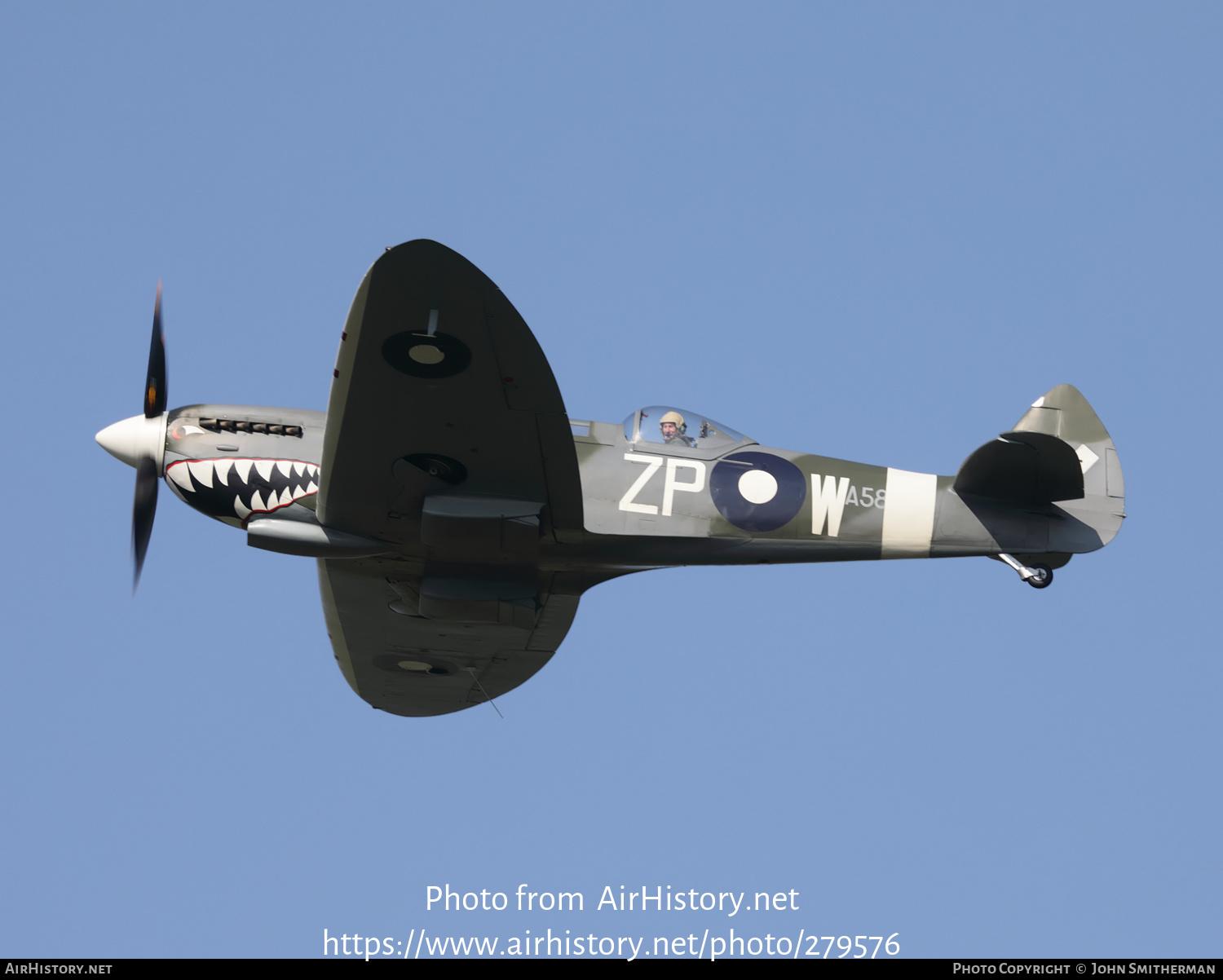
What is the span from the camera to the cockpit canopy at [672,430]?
11.9 m

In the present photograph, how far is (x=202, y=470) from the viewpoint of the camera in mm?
11789

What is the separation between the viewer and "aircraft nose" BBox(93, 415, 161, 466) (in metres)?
12.0

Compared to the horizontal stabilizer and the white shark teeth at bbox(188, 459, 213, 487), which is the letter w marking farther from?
the white shark teeth at bbox(188, 459, 213, 487)

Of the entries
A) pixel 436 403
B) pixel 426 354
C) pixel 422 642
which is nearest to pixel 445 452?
pixel 436 403

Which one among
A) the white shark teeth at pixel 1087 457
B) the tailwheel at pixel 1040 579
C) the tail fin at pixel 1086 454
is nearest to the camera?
the tailwheel at pixel 1040 579

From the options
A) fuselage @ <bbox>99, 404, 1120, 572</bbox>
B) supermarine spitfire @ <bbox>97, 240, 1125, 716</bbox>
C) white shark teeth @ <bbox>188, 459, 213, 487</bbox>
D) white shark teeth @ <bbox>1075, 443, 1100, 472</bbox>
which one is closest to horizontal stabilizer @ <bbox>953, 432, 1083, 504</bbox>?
supermarine spitfire @ <bbox>97, 240, 1125, 716</bbox>

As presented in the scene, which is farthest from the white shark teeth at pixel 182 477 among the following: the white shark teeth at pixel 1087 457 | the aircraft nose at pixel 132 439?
the white shark teeth at pixel 1087 457

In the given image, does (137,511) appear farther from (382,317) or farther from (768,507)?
(768,507)

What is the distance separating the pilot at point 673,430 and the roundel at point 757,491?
35 cm

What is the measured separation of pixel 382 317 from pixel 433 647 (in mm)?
5267

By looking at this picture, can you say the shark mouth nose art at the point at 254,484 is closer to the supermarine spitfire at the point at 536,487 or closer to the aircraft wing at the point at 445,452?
the supermarine spitfire at the point at 536,487

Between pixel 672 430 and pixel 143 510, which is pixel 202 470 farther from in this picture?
pixel 672 430

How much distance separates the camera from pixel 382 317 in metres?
10.2

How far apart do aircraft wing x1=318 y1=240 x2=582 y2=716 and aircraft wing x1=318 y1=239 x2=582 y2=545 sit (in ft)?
0.04
